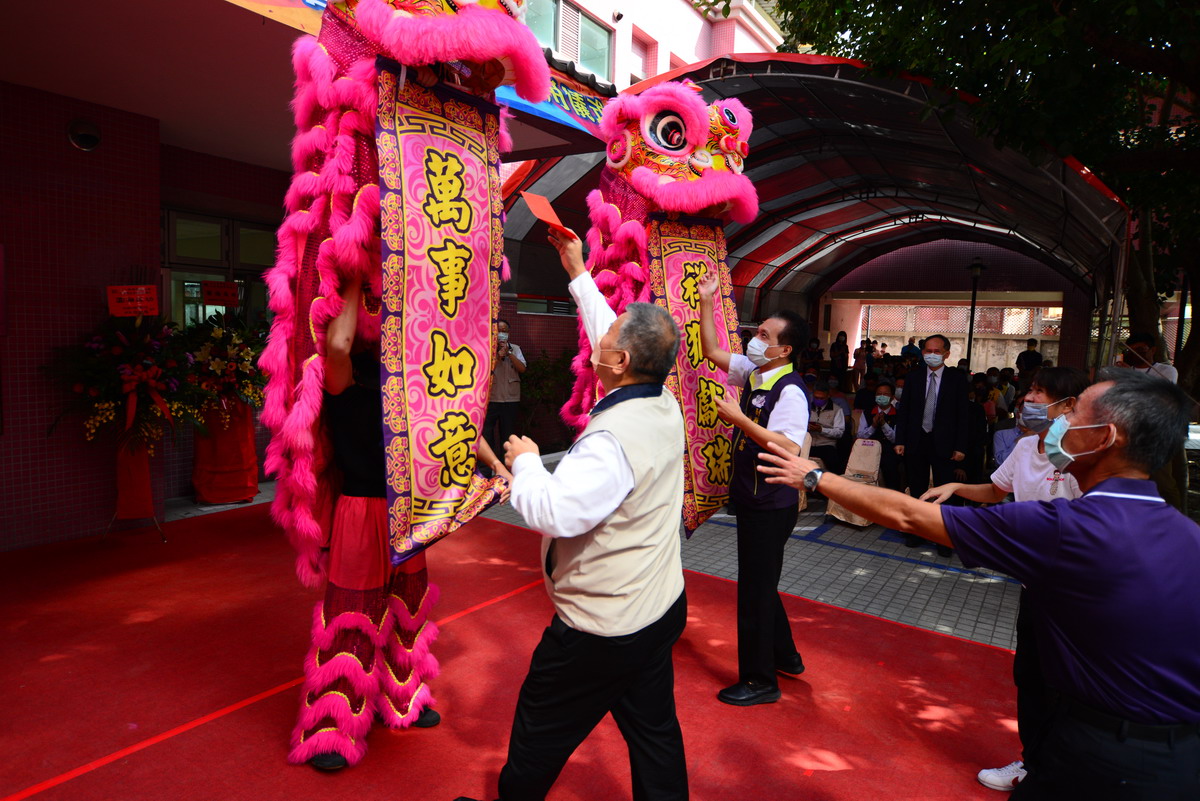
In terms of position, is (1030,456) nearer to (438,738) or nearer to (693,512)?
(693,512)

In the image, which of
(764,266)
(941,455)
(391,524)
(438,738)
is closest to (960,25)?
(941,455)

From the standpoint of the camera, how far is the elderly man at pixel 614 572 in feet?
5.93

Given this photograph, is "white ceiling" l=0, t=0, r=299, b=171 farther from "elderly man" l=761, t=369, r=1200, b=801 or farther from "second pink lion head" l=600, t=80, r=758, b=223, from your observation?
"elderly man" l=761, t=369, r=1200, b=801

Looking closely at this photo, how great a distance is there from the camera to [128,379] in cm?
488

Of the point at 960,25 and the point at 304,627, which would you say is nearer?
the point at 304,627

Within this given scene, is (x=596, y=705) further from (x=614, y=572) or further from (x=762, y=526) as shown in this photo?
(x=762, y=526)

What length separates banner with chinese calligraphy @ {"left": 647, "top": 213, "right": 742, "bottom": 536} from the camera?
399 centimetres

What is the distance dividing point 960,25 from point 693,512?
12.3 feet

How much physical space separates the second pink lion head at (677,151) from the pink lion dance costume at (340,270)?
1.46 m

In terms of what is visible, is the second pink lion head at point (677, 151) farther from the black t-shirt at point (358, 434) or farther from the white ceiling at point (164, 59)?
the black t-shirt at point (358, 434)

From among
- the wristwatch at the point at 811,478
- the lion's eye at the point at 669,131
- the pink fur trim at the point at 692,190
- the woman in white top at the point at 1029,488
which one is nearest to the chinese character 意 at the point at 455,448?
the wristwatch at the point at 811,478

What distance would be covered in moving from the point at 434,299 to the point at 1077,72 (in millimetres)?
4479

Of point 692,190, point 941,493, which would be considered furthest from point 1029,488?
point 692,190

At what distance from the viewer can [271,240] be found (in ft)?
22.8
